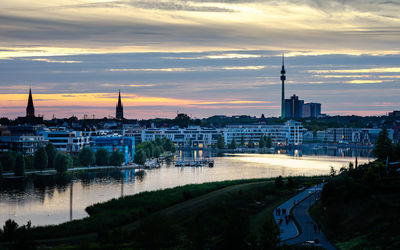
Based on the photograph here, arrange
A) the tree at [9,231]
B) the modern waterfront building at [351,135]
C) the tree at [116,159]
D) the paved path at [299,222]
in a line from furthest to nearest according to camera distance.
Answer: the modern waterfront building at [351,135], the tree at [116,159], the tree at [9,231], the paved path at [299,222]

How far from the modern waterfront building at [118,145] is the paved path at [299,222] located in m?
44.9

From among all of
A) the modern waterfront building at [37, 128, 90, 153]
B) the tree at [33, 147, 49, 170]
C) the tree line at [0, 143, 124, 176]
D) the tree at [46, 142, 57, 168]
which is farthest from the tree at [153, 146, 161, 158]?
the tree at [33, 147, 49, 170]

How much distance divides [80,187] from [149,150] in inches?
1658

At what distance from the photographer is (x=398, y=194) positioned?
29859 mm

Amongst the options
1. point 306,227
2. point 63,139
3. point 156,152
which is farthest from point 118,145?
point 306,227

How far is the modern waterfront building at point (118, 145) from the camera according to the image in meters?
83.3

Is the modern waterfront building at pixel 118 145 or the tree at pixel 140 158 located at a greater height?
the modern waterfront building at pixel 118 145

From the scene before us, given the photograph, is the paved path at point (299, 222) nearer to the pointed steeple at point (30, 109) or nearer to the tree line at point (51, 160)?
the tree line at point (51, 160)

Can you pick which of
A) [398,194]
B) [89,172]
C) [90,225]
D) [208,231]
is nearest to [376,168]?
[398,194]

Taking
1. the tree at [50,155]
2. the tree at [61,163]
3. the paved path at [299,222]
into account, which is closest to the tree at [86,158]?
the tree at [50,155]

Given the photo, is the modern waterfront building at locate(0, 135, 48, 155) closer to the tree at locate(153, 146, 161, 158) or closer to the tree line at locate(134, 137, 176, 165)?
the tree line at locate(134, 137, 176, 165)

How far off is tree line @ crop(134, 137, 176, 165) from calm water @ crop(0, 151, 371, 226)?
12.0 ft

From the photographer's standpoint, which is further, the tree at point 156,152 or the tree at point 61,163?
the tree at point 156,152

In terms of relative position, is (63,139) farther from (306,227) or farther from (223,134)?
(223,134)
